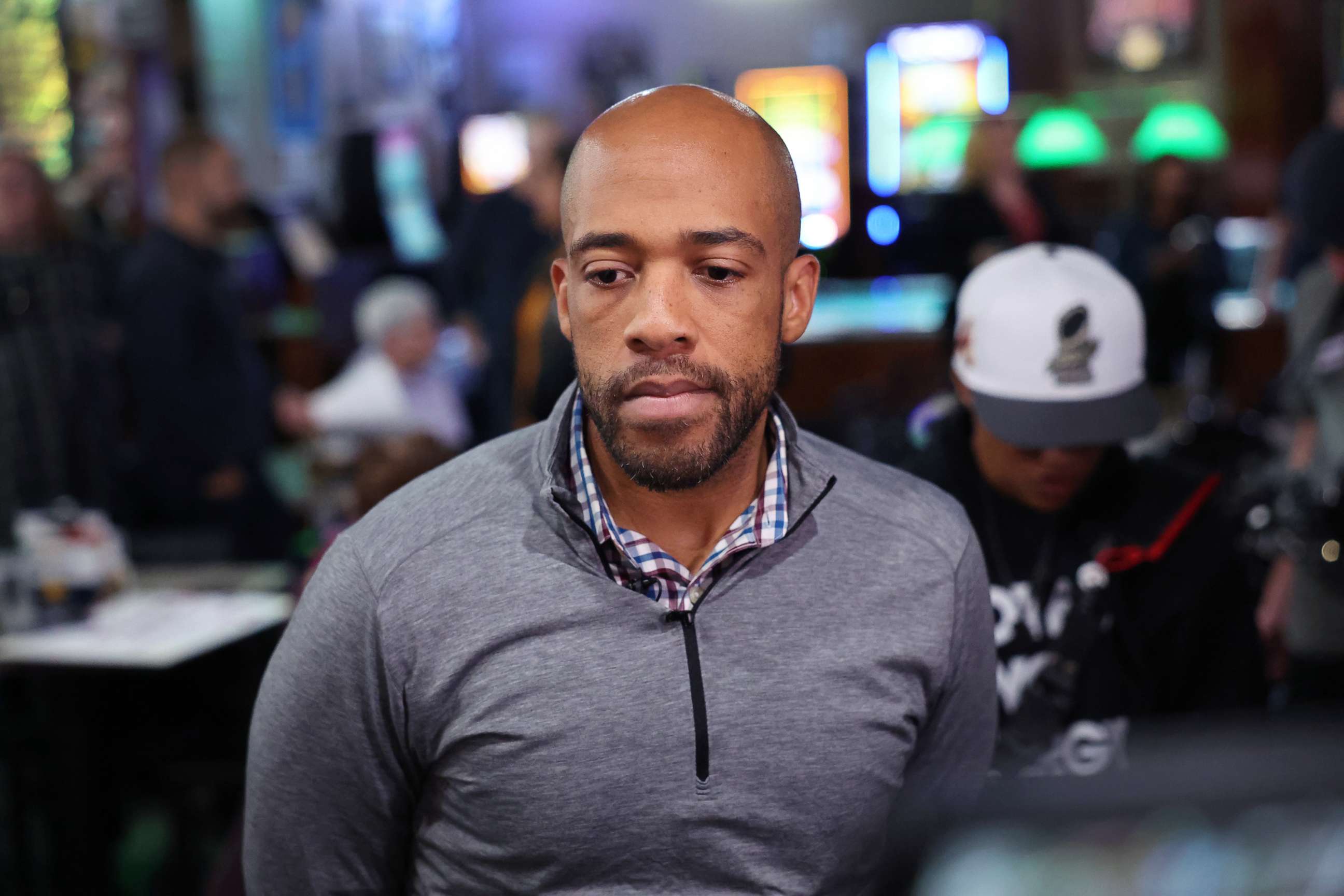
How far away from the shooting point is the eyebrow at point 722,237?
123 cm

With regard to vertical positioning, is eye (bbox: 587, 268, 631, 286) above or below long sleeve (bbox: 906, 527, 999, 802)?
above

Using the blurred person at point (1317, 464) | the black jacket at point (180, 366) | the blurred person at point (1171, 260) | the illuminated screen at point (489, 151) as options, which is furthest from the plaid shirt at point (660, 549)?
the illuminated screen at point (489, 151)

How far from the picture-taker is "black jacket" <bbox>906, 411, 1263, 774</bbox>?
5.62ft

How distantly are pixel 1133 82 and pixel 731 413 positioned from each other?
819 centimetres

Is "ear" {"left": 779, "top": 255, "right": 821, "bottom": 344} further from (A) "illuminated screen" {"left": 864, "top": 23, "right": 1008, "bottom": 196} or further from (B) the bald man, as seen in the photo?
(A) "illuminated screen" {"left": 864, "top": 23, "right": 1008, "bottom": 196}

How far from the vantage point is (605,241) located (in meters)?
1.23

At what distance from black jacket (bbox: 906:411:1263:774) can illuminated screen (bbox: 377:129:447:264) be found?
7.23 m

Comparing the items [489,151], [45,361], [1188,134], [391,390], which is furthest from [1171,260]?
[489,151]

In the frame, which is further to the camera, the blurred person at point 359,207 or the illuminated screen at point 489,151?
the illuminated screen at point 489,151

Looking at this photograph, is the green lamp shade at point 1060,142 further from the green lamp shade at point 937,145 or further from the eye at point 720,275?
the eye at point 720,275

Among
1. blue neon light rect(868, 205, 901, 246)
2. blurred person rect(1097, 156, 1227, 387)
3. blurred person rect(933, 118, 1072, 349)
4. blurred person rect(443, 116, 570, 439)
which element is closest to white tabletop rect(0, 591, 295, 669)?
blurred person rect(443, 116, 570, 439)

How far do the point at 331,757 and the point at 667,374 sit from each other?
482mm

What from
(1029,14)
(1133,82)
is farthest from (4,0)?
(1133,82)

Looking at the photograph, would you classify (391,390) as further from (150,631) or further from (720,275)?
(720,275)
